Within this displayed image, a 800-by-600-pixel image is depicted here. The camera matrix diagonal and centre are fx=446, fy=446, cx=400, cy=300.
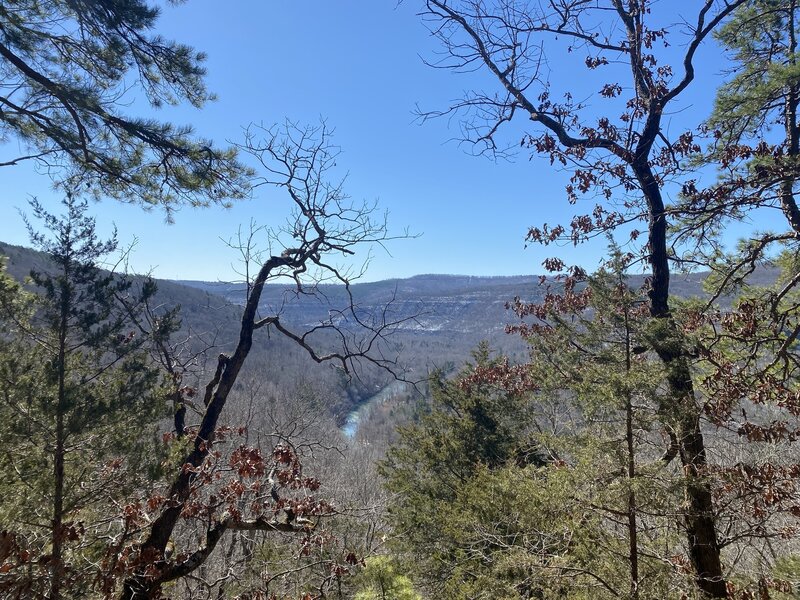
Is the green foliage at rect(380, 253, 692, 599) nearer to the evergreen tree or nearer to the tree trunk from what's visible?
the tree trunk

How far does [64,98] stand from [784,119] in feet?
26.8

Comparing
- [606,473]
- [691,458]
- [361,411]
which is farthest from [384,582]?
[361,411]

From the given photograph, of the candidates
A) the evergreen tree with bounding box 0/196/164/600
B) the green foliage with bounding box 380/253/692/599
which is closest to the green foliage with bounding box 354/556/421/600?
the green foliage with bounding box 380/253/692/599

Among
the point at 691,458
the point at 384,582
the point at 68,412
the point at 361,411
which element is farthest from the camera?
the point at 361,411

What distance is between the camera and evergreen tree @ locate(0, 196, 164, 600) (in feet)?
10.6

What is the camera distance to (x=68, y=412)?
352 cm

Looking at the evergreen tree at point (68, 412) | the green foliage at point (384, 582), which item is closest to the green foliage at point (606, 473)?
the green foliage at point (384, 582)

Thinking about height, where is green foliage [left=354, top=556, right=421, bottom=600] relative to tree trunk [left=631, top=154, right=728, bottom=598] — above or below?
below

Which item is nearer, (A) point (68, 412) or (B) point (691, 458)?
(A) point (68, 412)

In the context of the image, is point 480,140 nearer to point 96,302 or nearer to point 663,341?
point 663,341

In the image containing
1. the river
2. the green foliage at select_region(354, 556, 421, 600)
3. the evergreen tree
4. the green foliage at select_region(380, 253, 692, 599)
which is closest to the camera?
the evergreen tree

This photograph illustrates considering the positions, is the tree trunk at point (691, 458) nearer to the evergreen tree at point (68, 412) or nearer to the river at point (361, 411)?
the evergreen tree at point (68, 412)

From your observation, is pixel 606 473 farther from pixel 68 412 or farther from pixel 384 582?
pixel 68 412

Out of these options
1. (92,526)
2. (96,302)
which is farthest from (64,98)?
(92,526)
